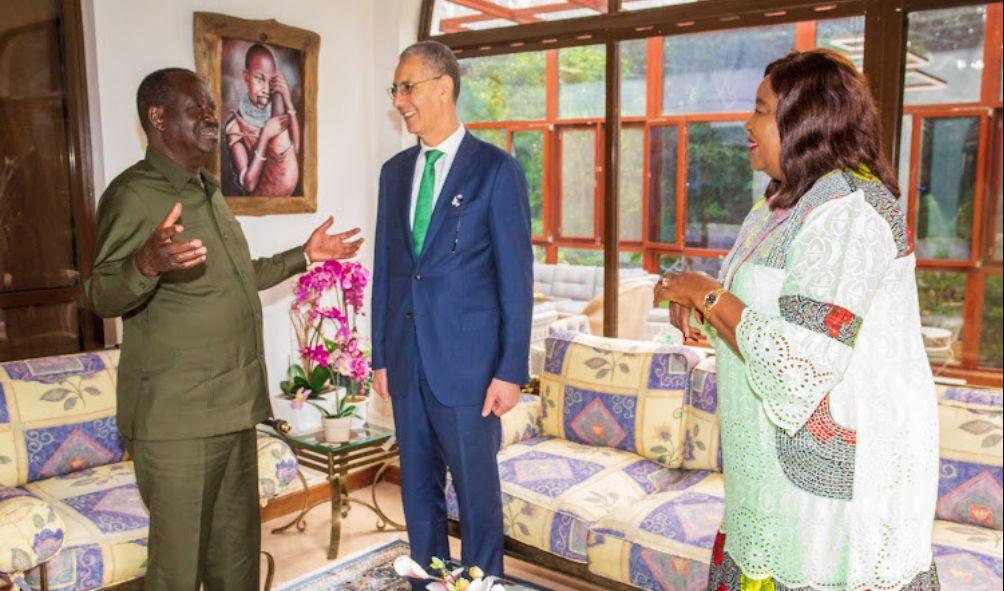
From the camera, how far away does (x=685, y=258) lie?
406 centimetres

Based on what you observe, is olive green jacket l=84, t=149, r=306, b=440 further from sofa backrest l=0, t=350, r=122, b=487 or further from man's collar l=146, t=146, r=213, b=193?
sofa backrest l=0, t=350, r=122, b=487

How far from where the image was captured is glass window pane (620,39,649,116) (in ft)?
12.4

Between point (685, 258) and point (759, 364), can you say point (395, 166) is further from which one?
point (685, 258)

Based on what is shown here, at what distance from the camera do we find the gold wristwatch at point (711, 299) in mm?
1417

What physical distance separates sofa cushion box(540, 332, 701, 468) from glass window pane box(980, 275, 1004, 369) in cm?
360

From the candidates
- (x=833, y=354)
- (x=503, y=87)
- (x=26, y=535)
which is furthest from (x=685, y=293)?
(x=503, y=87)

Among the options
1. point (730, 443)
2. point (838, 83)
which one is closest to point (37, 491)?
point (730, 443)

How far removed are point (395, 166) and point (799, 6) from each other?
5.89 feet

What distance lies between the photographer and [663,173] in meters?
3.94

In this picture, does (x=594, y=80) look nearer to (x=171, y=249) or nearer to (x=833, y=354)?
(x=171, y=249)

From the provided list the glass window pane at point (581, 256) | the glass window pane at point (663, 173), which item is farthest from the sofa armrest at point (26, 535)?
the glass window pane at point (663, 173)

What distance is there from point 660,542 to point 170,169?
5.95ft

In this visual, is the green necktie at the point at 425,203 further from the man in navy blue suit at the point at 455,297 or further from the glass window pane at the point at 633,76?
the glass window pane at the point at 633,76

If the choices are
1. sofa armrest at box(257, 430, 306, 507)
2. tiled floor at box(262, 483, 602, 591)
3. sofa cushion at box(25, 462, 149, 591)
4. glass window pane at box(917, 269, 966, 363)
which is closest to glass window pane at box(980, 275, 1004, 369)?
glass window pane at box(917, 269, 966, 363)
